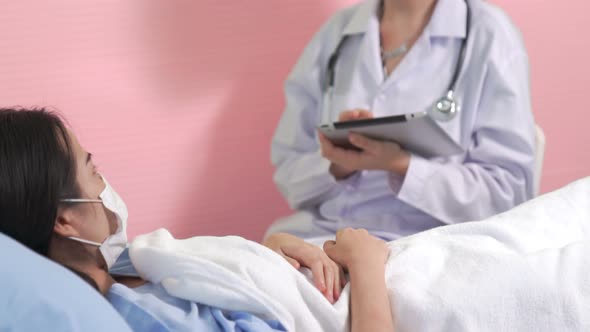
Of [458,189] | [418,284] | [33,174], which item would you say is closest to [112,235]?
[33,174]

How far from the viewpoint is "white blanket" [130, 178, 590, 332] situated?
1169 millimetres

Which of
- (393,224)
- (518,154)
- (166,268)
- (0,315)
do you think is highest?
(0,315)

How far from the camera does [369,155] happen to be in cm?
178

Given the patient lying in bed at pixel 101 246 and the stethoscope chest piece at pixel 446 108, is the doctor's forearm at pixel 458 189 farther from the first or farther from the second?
the patient lying in bed at pixel 101 246

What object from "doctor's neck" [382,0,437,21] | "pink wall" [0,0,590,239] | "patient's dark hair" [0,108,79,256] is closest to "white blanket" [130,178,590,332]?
"patient's dark hair" [0,108,79,256]

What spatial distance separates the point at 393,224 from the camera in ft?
6.17

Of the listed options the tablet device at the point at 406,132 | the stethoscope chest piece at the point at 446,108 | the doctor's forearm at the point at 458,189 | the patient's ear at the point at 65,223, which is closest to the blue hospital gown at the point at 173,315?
the patient's ear at the point at 65,223

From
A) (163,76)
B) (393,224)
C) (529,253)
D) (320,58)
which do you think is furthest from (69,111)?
(529,253)

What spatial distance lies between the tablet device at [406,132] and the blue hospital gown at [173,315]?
0.59 m

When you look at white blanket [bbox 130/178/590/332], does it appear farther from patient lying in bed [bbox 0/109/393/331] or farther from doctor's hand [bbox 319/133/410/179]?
doctor's hand [bbox 319/133/410/179]

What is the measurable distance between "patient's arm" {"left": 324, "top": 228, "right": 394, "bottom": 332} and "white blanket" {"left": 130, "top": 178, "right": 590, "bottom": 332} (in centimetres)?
2

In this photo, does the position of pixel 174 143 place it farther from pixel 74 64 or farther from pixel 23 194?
pixel 23 194

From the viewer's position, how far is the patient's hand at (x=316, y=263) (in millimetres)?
1272

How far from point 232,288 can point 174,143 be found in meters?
1.18
